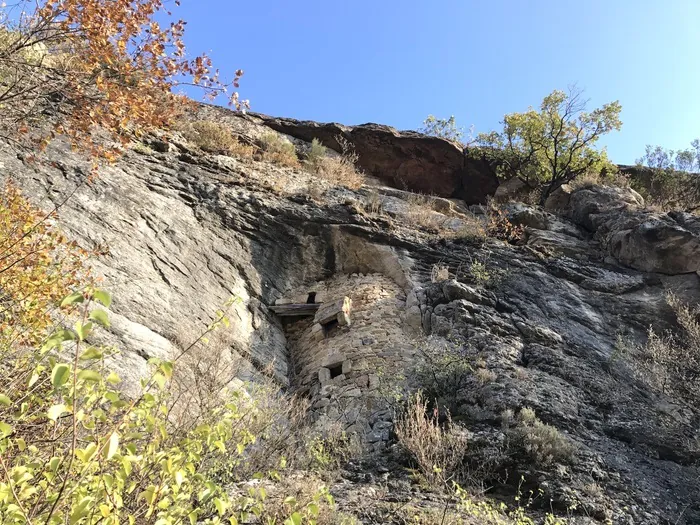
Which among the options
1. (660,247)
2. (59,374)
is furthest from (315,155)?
(59,374)

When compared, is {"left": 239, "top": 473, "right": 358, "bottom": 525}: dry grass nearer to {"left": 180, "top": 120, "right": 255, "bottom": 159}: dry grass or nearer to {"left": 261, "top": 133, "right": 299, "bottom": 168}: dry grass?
{"left": 180, "top": 120, "right": 255, "bottom": 159}: dry grass

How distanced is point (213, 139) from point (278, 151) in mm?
1928

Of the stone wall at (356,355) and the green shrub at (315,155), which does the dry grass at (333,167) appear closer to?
the green shrub at (315,155)

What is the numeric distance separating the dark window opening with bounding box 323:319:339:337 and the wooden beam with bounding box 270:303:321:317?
0.45 metres

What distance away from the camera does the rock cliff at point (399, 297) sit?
5.58 meters

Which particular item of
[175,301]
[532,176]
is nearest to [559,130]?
[532,176]

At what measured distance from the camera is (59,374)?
4.92 ft

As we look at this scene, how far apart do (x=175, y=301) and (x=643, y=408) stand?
21.6 ft

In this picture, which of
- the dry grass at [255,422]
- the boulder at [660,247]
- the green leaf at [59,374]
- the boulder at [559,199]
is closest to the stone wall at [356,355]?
the dry grass at [255,422]

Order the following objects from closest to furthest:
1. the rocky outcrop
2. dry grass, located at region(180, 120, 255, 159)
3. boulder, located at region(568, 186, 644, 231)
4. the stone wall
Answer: the stone wall
dry grass, located at region(180, 120, 255, 159)
boulder, located at region(568, 186, 644, 231)
the rocky outcrop

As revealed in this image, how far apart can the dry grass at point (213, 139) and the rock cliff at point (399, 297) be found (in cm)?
51

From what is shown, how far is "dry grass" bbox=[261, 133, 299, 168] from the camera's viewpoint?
13273 mm

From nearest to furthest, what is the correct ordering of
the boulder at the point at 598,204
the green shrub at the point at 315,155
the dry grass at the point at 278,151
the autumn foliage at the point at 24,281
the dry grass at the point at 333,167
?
the autumn foliage at the point at 24,281 → the boulder at the point at 598,204 → the dry grass at the point at 278,151 → the dry grass at the point at 333,167 → the green shrub at the point at 315,155

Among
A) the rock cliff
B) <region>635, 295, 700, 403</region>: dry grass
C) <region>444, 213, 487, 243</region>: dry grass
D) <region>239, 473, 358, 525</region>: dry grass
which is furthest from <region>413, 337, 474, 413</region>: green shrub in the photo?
<region>444, 213, 487, 243</region>: dry grass
